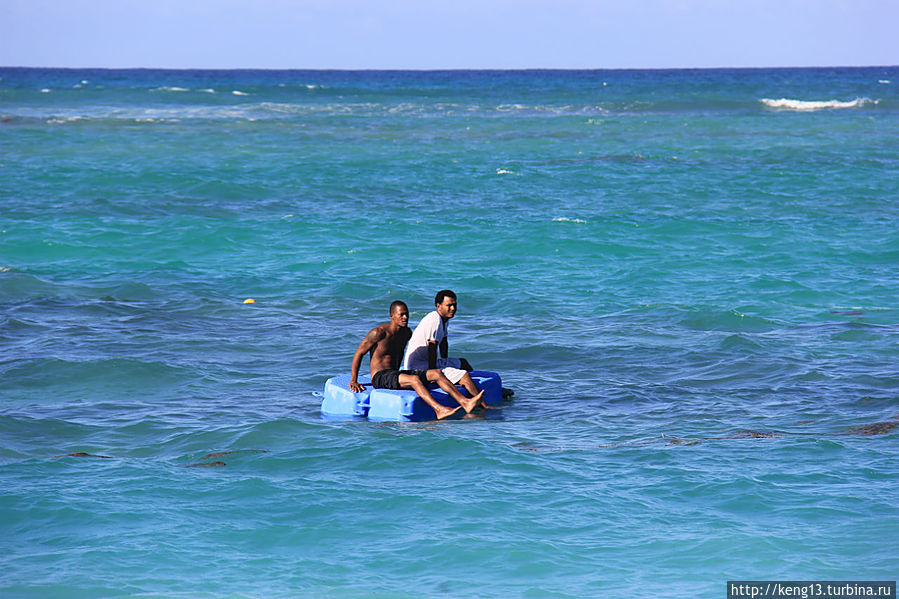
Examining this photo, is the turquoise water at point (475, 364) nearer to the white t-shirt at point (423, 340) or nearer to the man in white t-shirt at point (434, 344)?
the man in white t-shirt at point (434, 344)

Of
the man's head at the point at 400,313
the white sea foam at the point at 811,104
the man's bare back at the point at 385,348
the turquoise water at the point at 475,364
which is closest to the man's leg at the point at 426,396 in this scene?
the turquoise water at the point at 475,364

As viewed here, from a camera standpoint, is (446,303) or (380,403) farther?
(446,303)

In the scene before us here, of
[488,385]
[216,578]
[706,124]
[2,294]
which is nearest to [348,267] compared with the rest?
[2,294]

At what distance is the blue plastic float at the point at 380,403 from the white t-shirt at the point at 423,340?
0.85 feet

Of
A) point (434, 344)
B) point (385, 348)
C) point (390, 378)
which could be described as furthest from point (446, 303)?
point (390, 378)

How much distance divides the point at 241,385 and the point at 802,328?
23.1 feet

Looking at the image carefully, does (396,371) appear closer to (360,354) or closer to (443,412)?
(360,354)

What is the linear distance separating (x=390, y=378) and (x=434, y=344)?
1.73 feet

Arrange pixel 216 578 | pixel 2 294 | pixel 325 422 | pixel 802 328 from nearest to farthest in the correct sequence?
pixel 216 578 → pixel 325 422 → pixel 802 328 → pixel 2 294

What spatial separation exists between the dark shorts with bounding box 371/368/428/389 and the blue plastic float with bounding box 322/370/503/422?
79 mm

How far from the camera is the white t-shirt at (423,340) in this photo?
9789mm

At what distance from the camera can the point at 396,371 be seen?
32.1ft

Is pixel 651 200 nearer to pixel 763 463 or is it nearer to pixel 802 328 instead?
pixel 802 328

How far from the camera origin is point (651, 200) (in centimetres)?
2352
